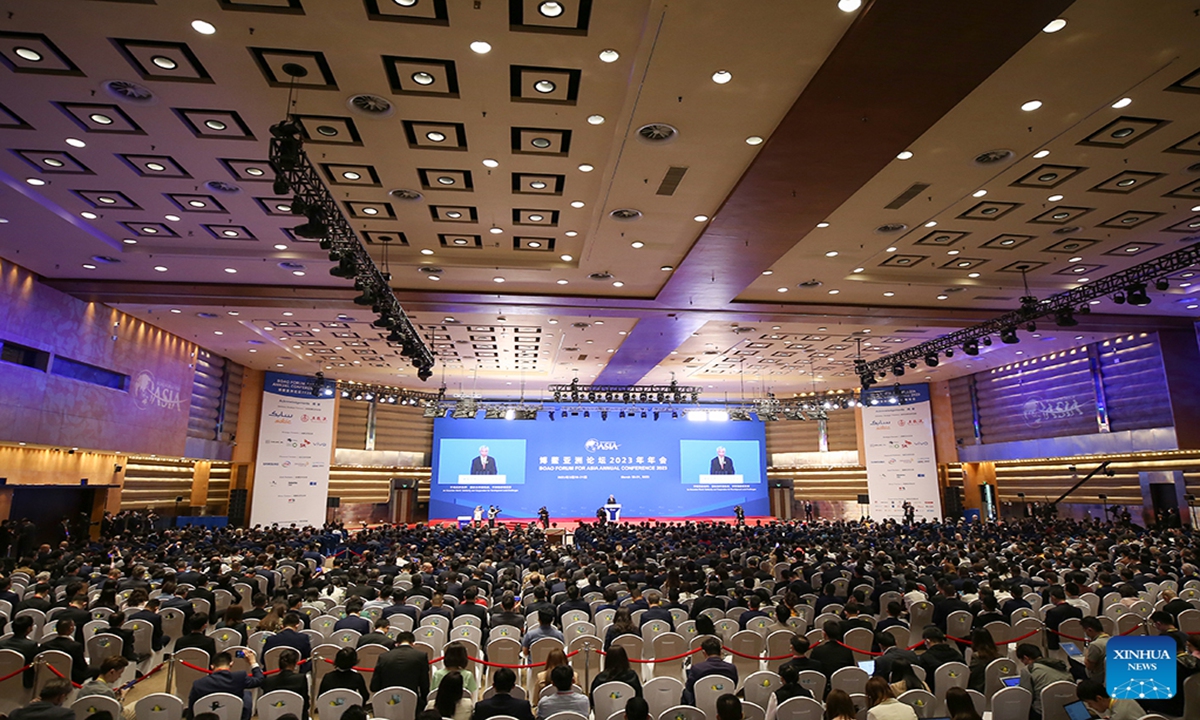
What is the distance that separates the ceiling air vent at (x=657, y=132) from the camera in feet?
29.4

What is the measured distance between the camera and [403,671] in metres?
5.69

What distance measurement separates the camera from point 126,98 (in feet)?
27.4

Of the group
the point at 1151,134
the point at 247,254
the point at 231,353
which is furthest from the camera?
the point at 231,353

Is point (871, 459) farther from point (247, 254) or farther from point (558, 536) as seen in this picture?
point (247, 254)

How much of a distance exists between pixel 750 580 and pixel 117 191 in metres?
12.5

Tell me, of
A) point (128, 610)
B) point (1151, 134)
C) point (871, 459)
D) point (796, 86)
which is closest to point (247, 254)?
point (128, 610)

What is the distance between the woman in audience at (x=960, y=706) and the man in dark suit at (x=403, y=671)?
416 cm

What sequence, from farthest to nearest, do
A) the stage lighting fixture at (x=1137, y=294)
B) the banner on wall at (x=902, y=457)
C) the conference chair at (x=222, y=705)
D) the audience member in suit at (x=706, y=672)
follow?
the banner on wall at (x=902, y=457), the stage lighting fixture at (x=1137, y=294), the audience member in suit at (x=706, y=672), the conference chair at (x=222, y=705)

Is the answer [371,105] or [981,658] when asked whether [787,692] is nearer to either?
[981,658]

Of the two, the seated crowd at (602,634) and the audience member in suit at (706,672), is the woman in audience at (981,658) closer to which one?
the seated crowd at (602,634)

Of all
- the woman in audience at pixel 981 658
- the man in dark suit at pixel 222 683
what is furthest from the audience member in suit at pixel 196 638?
the woman in audience at pixel 981 658

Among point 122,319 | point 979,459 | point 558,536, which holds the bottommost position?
point 558,536

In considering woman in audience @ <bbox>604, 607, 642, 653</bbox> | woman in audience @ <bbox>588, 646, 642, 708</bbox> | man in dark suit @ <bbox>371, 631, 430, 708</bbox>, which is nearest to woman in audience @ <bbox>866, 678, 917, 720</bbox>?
woman in audience @ <bbox>588, 646, 642, 708</bbox>

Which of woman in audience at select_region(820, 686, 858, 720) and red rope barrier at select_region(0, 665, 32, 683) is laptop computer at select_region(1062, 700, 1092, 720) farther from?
red rope barrier at select_region(0, 665, 32, 683)
